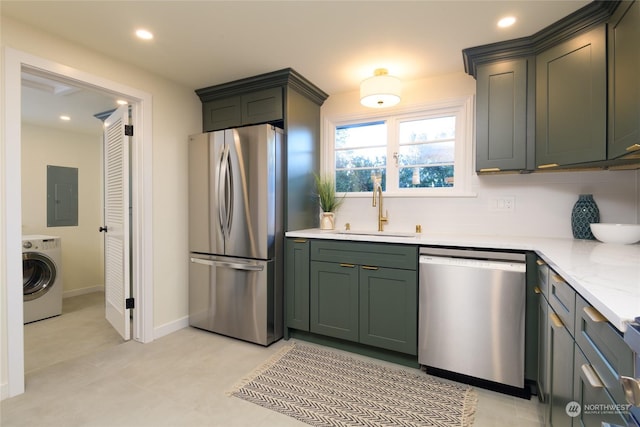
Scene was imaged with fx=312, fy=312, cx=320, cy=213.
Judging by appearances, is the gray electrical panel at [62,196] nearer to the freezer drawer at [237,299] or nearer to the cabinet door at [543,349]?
the freezer drawer at [237,299]

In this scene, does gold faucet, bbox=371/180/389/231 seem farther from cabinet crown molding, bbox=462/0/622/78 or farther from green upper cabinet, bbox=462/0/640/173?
cabinet crown molding, bbox=462/0/622/78

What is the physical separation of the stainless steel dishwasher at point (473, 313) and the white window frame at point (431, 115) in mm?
860

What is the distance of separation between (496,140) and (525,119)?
0.22m

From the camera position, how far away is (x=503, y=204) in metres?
2.57

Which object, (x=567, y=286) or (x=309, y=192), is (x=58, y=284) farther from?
(x=567, y=286)

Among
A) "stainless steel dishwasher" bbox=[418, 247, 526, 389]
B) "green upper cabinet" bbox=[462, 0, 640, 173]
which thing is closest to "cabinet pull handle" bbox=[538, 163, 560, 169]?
"green upper cabinet" bbox=[462, 0, 640, 173]

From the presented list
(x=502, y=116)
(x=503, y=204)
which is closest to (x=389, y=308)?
(x=503, y=204)

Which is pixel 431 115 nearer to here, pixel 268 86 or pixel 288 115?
pixel 288 115

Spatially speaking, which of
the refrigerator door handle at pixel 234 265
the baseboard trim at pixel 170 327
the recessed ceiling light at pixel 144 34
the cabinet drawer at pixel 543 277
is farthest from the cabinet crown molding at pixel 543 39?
the baseboard trim at pixel 170 327

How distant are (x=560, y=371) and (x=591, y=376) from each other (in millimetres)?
412

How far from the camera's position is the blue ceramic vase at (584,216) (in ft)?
7.16

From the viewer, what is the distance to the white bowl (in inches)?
73.8

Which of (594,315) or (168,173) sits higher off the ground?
(168,173)

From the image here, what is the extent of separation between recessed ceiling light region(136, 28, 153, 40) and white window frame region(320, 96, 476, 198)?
173 centimetres
